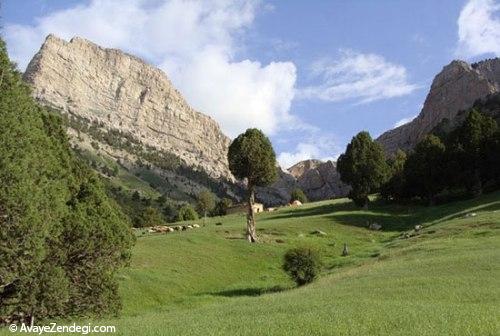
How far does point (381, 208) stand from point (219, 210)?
79866 mm

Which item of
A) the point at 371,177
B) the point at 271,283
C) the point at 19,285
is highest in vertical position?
the point at 371,177

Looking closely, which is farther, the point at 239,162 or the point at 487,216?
the point at 239,162

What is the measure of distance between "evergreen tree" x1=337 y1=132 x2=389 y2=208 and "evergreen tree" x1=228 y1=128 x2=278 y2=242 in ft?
111

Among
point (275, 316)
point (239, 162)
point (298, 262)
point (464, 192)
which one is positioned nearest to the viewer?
point (275, 316)

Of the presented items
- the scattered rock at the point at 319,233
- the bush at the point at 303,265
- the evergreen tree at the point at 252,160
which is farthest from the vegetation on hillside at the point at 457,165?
the bush at the point at 303,265

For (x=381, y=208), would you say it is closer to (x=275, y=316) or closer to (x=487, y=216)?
(x=487, y=216)

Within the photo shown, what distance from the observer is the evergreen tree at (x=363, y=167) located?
9469 centimetres

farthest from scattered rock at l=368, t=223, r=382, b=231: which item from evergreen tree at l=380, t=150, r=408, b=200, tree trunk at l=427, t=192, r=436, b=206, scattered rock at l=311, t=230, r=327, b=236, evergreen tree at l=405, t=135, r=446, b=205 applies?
evergreen tree at l=380, t=150, r=408, b=200

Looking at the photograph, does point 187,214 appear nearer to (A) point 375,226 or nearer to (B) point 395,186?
(B) point 395,186

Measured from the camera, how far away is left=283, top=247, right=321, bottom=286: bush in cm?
4228

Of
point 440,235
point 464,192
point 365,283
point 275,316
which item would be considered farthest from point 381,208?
point 275,316

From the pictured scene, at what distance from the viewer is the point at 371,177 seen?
310 ft

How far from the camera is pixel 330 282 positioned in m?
36.0

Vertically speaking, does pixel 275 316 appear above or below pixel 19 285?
below
